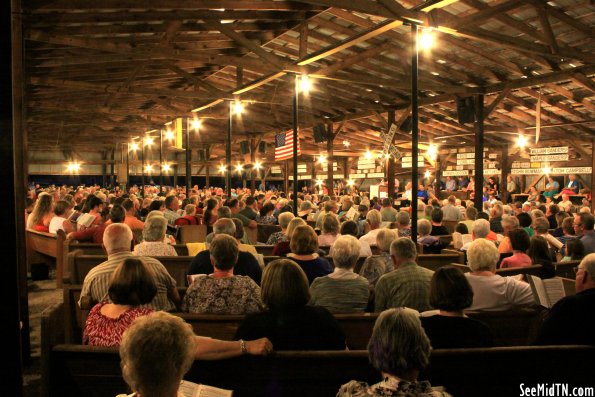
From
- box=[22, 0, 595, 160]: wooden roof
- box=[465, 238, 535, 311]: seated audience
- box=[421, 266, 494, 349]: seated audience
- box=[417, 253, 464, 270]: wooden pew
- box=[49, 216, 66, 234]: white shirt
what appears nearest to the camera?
box=[421, 266, 494, 349]: seated audience

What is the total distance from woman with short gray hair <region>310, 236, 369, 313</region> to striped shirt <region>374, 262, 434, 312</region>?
0.13 meters

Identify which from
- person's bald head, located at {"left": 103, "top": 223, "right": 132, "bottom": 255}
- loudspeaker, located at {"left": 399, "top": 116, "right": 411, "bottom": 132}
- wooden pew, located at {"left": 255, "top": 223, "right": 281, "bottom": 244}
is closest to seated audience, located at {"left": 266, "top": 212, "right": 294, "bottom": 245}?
wooden pew, located at {"left": 255, "top": 223, "right": 281, "bottom": 244}

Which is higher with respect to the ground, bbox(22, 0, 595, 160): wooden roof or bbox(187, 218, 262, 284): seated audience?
bbox(22, 0, 595, 160): wooden roof

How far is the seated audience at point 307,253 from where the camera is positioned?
4.89 metres

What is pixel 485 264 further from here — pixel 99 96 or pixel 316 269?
pixel 99 96

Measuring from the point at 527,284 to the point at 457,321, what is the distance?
1.63 meters

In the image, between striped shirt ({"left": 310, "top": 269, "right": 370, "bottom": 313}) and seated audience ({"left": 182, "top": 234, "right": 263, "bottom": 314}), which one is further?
striped shirt ({"left": 310, "top": 269, "right": 370, "bottom": 313})

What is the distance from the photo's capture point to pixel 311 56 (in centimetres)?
950

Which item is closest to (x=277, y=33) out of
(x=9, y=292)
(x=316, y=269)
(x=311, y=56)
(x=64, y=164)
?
(x=311, y=56)

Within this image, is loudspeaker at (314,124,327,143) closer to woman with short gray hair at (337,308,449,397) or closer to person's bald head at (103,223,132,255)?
person's bald head at (103,223,132,255)

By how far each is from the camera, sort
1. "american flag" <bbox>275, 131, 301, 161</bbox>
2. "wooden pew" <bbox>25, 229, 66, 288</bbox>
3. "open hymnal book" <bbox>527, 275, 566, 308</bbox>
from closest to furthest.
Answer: "open hymnal book" <bbox>527, 275, 566, 308</bbox>
"wooden pew" <bbox>25, 229, 66, 288</bbox>
"american flag" <bbox>275, 131, 301, 161</bbox>

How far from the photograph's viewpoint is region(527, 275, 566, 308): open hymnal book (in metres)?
3.93

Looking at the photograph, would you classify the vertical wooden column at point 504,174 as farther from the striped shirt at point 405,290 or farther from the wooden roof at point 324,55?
the striped shirt at point 405,290

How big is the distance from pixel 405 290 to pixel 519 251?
Answer: 2.13 m
